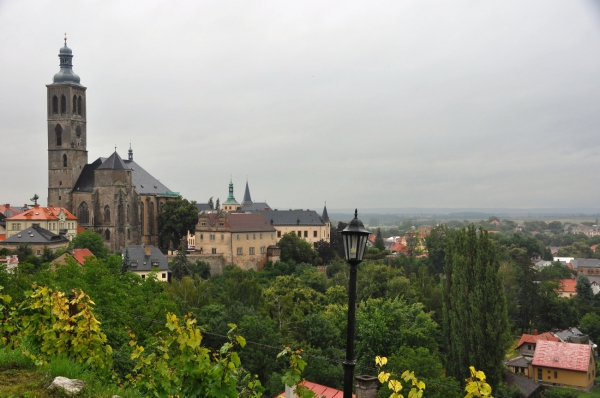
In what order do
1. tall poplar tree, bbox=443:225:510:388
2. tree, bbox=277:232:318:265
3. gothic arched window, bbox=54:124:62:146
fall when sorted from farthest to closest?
gothic arched window, bbox=54:124:62:146 → tree, bbox=277:232:318:265 → tall poplar tree, bbox=443:225:510:388

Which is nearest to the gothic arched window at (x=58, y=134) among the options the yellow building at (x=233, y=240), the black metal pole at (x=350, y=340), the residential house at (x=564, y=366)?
the yellow building at (x=233, y=240)

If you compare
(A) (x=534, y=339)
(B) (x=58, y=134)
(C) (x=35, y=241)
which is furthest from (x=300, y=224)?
(A) (x=534, y=339)

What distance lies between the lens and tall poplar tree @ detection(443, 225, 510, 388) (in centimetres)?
3061

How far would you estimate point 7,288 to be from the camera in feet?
82.6

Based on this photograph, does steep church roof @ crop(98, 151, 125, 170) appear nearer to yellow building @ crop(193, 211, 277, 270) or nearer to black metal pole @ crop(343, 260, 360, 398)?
yellow building @ crop(193, 211, 277, 270)

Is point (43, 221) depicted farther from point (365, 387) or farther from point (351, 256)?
point (351, 256)

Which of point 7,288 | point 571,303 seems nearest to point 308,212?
point 571,303

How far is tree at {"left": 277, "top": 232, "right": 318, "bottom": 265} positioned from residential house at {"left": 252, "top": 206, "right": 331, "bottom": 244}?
608 inches

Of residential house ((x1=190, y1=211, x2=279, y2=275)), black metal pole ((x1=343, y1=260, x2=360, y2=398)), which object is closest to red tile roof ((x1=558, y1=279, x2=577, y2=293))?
residential house ((x1=190, y1=211, x2=279, y2=275))

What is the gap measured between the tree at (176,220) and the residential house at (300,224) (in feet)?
61.7

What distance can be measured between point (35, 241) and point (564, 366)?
149 ft

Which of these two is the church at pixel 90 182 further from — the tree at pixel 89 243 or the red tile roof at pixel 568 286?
the red tile roof at pixel 568 286

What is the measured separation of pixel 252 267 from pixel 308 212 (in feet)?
79.2

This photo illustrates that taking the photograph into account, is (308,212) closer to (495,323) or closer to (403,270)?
(403,270)
